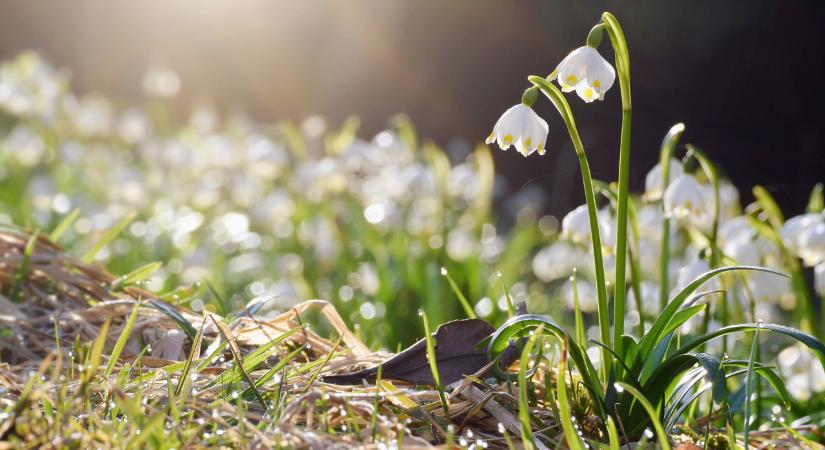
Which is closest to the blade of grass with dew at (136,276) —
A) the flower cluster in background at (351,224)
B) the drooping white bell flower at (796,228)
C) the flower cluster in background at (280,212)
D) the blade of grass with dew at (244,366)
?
the flower cluster in background at (351,224)

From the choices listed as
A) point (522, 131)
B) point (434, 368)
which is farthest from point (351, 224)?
point (434, 368)

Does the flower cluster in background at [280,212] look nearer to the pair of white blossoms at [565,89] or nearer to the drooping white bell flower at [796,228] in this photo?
the drooping white bell flower at [796,228]

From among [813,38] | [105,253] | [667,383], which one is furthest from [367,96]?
[667,383]

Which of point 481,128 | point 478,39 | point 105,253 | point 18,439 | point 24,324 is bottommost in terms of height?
point 18,439

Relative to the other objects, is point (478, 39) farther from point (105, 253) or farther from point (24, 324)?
point (24, 324)

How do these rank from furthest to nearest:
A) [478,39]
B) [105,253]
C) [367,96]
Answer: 1. [367,96]
2. [478,39]
3. [105,253]

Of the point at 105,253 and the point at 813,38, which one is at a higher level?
the point at 813,38
